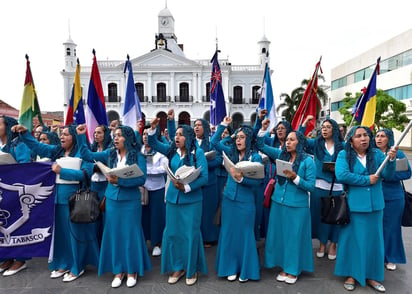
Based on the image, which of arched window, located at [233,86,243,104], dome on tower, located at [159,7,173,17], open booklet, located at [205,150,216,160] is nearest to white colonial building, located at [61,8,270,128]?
arched window, located at [233,86,243,104]

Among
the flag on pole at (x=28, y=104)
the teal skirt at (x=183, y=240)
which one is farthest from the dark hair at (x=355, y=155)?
the flag on pole at (x=28, y=104)

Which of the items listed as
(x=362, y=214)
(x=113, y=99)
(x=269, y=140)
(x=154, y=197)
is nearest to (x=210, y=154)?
(x=154, y=197)

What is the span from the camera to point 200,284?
3.52 meters

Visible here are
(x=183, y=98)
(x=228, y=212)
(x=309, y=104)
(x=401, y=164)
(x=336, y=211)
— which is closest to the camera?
(x=336, y=211)

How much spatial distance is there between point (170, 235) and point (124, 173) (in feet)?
2.91

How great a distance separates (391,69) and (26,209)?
32323mm

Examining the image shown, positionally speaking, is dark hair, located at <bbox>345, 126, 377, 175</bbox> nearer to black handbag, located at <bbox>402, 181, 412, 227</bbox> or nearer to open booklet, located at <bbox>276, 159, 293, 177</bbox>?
open booklet, located at <bbox>276, 159, 293, 177</bbox>

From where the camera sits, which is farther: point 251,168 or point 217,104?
point 217,104

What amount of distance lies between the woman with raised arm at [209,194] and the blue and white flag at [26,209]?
204 centimetres

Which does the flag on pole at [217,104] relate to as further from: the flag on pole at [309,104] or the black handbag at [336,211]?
the black handbag at [336,211]

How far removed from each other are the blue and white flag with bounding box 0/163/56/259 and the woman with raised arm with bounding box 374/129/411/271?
3.95m

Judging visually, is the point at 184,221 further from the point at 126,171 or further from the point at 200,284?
the point at 126,171

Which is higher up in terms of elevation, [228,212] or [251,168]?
[251,168]

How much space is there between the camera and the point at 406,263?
4055mm
